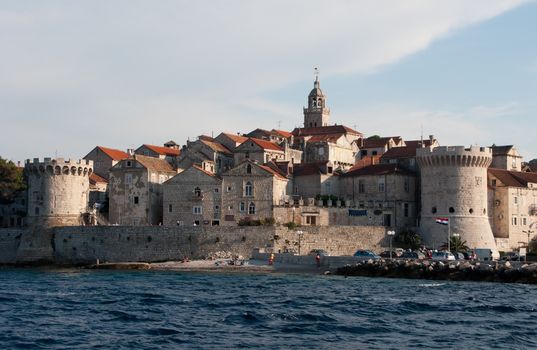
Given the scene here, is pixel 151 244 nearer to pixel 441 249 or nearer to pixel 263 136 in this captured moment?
pixel 441 249

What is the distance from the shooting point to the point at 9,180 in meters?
88.3

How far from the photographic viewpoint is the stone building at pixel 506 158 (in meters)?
93.2

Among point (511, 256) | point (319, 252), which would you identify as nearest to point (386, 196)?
point (319, 252)

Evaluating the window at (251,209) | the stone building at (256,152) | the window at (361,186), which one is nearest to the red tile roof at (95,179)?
the stone building at (256,152)

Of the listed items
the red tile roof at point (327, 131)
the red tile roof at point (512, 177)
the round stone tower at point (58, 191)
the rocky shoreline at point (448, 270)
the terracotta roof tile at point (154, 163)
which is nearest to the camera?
the rocky shoreline at point (448, 270)

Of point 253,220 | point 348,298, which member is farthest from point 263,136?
point 348,298

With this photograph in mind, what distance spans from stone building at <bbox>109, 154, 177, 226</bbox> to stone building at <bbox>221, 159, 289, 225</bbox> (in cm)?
691

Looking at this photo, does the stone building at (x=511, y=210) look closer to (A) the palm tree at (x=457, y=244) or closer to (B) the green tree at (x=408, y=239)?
(A) the palm tree at (x=457, y=244)

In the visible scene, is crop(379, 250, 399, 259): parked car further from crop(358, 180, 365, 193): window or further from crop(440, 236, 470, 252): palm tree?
crop(358, 180, 365, 193): window

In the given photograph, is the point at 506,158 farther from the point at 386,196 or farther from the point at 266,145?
the point at 266,145

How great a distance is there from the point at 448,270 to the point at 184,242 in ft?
A: 74.5

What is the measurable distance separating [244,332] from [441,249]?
43627 mm

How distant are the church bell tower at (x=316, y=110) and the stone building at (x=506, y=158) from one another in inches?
1036

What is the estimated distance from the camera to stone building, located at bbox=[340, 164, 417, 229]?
81188 millimetres
